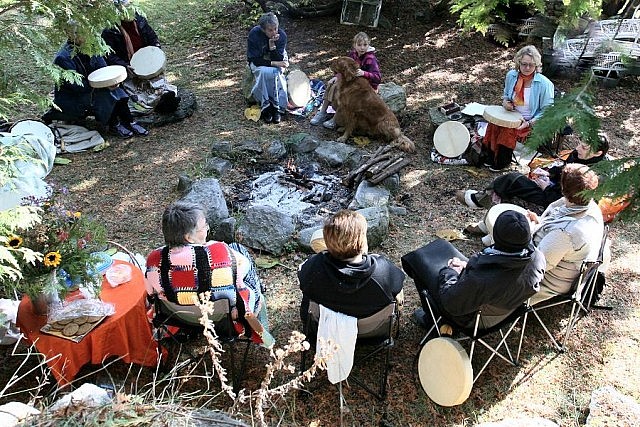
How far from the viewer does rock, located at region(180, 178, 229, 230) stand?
504 centimetres

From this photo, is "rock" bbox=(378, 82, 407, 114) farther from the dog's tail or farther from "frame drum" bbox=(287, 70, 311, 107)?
"frame drum" bbox=(287, 70, 311, 107)

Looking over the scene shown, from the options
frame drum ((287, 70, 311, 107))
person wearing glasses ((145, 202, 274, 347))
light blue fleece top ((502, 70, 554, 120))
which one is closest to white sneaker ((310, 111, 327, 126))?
frame drum ((287, 70, 311, 107))

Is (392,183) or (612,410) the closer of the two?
(612,410)

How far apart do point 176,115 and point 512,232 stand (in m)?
5.15

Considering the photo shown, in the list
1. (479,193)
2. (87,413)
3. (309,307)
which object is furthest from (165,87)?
(87,413)

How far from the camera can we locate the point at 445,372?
3.45m

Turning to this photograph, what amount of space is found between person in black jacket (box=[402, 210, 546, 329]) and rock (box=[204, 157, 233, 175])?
10.2 ft

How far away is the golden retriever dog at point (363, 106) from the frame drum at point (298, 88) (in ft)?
3.12

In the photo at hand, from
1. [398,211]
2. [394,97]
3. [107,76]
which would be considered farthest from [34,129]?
[394,97]

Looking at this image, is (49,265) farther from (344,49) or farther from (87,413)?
(344,49)

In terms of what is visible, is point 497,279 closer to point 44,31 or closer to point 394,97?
point 44,31

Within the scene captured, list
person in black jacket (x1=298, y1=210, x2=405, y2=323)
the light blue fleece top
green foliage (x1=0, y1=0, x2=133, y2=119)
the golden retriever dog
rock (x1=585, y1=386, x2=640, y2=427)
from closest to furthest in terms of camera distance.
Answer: person in black jacket (x1=298, y1=210, x2=405, y2=323) < rock (x1=585, y1=386, x2=640, y2=427) < green foliage (x1=0, y1=0, x2=133, y2=119) < the light blue fleece top < the golden retriever dog

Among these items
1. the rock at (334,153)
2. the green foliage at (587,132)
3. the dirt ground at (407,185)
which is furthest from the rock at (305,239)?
the green foliage at (587,132)

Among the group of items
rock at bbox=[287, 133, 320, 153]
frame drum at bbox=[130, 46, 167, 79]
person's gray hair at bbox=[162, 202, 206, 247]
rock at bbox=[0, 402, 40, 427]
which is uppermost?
→ person's gray hair at bbox=[162, 202, 206, 247]
